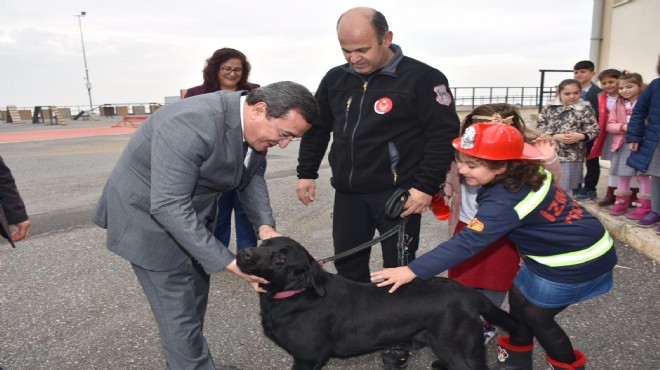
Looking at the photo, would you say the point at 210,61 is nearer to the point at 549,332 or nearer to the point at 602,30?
the point at 549,332

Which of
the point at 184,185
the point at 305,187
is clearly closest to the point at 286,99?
the point at 184,185

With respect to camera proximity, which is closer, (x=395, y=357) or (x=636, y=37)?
(x=395, y=357)

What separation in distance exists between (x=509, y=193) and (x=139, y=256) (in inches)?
73.1

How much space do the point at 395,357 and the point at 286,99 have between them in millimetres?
1859

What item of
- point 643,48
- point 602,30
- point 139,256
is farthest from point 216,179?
point 602,30

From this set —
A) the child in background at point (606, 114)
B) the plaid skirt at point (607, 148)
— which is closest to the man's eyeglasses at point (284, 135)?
the child in background at point (606, 114)

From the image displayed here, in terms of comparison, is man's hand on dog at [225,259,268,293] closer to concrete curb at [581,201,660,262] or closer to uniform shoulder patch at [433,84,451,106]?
uniform shoulder patch at [433,84,451,106]

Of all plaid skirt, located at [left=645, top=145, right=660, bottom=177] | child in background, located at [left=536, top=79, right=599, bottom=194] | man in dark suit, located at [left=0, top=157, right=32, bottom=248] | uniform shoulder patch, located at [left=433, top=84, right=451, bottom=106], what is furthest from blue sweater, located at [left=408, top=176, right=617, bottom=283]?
child in background, located at [left=536, top=79, right=599, bottom=194]

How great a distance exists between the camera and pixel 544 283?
8.50 ft

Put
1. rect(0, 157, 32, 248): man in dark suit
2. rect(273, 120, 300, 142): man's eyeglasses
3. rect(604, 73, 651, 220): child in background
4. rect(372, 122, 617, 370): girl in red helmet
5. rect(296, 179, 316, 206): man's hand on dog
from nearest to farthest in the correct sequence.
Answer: rect(273, 120, 300, 142): man's eyeglasses, rect(372, 122, 617, 370): girl in red helmet, rect(0, 157, 32, 248): man in dark suit, rect(296, 179, 316, 206): man's hand on dog, rect(604, 73, 651, 220): child in background

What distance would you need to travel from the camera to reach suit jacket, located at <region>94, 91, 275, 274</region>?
7.07ft

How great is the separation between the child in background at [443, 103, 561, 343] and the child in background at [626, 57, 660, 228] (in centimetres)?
279

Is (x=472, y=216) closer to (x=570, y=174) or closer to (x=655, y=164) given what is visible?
(x=655, y=164)

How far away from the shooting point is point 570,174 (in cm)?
614
